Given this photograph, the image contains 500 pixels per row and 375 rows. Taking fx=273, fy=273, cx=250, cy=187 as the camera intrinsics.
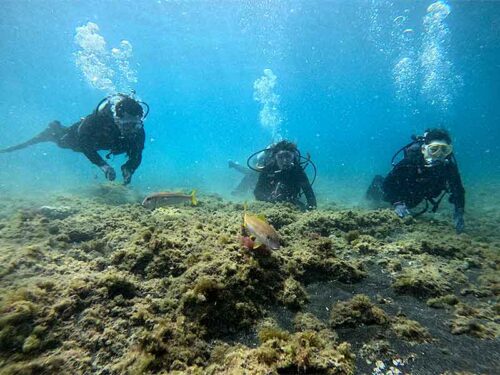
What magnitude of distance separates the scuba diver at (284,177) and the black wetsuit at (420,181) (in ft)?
9.20

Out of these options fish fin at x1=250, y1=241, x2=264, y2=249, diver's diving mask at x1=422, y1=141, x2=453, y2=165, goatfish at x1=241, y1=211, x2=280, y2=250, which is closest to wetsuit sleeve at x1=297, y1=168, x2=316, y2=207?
diver's diving mask at x1=422, y1=141, x2=453, y2=165


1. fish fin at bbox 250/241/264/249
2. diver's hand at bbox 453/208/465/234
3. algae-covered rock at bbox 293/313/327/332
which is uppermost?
diver's hand at bbox 453/208/465/234

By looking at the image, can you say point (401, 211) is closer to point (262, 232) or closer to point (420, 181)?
point (420, 181)

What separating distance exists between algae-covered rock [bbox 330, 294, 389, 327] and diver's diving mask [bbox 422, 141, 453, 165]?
706 cm

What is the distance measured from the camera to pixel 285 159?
9.59 m

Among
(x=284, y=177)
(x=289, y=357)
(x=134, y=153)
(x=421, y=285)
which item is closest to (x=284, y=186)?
(x=284, y=177)

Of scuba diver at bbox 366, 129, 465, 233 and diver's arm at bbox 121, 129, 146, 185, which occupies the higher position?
scuba diver at bbox 366, 129, 465, 233

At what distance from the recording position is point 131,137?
386 inches

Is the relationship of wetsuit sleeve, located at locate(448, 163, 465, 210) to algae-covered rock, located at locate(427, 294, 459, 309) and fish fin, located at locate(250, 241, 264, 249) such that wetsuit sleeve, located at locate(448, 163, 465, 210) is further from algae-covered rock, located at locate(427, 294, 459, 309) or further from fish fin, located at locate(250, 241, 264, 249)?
fish fin, located at locate(250, 241, 264, 249)

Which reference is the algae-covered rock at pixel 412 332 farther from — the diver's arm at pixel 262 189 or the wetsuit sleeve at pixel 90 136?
the wetsuit sleeve at pixel 90 136

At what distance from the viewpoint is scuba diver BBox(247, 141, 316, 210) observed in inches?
379

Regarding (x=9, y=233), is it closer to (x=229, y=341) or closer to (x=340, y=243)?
(x=229, y=341)

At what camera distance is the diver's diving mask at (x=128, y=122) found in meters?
9.24

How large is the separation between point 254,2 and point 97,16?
28.4 metres
